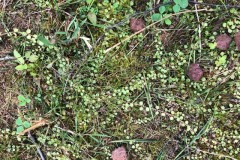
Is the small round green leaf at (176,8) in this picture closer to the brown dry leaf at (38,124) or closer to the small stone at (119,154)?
the small stone at (119,154)

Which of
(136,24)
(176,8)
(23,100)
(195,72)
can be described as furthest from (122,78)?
(23,100)

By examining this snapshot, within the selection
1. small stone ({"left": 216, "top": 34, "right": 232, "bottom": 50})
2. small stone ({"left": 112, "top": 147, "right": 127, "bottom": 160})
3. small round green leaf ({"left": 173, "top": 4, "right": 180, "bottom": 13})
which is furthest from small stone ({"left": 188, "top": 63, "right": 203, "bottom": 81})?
small stone ({"left": 112, "top": 147, "right": 127, "bottom": 160})

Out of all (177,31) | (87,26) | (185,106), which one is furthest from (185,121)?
(87,26)

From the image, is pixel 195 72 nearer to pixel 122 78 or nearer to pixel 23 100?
pixel 122 78

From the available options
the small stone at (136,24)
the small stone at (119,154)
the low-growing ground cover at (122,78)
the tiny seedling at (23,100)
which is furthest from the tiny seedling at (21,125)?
the small stone at (136,24)

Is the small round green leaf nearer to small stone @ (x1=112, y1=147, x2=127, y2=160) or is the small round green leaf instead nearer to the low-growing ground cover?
the low-growing ground cover

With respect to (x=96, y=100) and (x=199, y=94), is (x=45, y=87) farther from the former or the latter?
(x=199, y=94)

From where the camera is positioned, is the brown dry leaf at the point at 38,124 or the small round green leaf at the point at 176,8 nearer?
the small round green leaf at the point at 176,8
